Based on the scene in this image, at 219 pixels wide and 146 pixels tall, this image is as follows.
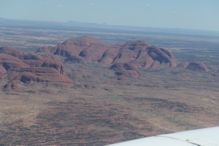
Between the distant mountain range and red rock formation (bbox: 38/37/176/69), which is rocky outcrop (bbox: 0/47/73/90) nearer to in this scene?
the distant mountain range

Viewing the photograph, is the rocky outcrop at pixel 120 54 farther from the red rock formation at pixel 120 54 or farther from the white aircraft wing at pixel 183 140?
the white aircraft wing at pixel 183 140

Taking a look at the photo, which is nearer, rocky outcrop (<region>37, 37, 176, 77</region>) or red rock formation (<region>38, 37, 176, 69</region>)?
rocky outcrop (<region>37, 37, 176, 77</region>)

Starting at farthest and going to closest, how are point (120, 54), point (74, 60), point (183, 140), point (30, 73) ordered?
1. point (120, 54)
2. point (74, 60)
3. point (30, 73)
4. point (183, 140)

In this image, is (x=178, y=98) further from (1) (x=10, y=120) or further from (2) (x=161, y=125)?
(1) (x=10, y=120)

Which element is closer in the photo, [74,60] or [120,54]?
[74,60]

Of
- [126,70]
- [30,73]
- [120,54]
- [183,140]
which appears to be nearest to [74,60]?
[120,54]

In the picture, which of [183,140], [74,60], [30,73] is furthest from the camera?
[74,60]

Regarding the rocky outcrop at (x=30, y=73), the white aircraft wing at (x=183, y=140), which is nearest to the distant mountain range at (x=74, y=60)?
the rocky outcrop at (x=30, y=73)

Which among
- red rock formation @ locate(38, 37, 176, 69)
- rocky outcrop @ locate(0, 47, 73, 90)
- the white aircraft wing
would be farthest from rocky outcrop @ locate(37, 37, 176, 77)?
the white aircraft wing

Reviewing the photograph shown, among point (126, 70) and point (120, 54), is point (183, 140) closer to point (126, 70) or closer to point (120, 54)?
point (126, 70)
